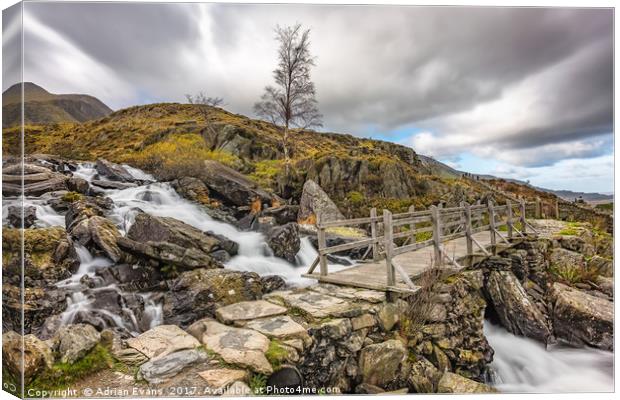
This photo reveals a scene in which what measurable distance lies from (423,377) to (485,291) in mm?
4379

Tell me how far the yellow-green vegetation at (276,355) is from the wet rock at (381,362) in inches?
51.1

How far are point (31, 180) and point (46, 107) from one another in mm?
2192

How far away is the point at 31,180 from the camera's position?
20.9 feet

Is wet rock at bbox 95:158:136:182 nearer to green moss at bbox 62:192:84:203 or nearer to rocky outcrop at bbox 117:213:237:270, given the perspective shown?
green moss at bbox 62:192:84:203

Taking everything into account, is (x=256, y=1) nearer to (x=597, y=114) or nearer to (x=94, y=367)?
(x=94, y=367)

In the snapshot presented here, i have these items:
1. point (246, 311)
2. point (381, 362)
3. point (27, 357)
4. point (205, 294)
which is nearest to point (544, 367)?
point (381, 362)

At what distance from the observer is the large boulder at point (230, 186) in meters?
11.2

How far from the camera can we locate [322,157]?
13844mm

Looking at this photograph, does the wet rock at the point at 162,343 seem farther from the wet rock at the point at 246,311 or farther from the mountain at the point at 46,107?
the mountain at the point at 46,107

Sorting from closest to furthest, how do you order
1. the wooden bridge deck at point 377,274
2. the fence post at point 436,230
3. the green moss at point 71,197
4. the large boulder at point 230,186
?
the wooden bridge deck at point 377,274 < the fence post at point 436,230 < the green moss at point 71,197 < the large boulder at point 230,186

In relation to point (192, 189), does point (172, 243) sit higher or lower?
lower

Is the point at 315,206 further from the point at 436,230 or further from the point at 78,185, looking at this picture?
the point at 78,185

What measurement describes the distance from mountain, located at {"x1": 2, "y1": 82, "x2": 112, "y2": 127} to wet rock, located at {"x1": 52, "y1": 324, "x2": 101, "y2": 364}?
8.63ft

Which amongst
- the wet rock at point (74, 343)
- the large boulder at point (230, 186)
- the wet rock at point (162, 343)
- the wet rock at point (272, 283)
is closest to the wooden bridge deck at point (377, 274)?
the wet rock at point (272, 283)
